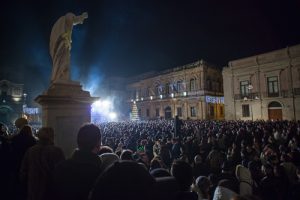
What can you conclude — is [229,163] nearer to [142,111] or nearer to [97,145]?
[97,145]

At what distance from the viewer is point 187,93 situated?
4356 centimetres

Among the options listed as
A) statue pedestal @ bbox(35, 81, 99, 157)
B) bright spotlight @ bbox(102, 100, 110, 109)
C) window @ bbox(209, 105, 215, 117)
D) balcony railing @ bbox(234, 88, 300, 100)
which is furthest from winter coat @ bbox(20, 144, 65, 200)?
bright spotlight @ bbox(102, 100, 110, 109)

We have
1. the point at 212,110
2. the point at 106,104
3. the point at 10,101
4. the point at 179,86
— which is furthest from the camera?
the point at 106,104

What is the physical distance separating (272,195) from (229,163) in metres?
2.42

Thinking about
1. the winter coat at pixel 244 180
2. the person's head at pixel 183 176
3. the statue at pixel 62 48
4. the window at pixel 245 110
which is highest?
the statue at pixel 62 48

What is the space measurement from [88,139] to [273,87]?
35.2 meters

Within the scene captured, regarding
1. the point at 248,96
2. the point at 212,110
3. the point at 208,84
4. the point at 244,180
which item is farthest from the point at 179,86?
the point at 244,180

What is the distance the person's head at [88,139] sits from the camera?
87.7 inches

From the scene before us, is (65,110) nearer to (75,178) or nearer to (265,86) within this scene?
(75,178)

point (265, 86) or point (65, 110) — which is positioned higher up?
point (265, 86)

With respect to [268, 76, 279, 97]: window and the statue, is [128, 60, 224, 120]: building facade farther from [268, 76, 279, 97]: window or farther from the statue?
the statue

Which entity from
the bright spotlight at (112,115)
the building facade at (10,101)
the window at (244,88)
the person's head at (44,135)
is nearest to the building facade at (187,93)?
the window at (244,88)

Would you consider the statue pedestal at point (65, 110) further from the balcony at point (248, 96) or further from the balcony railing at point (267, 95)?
the balcony at point (248, 96)

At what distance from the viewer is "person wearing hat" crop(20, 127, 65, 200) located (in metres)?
3.05
